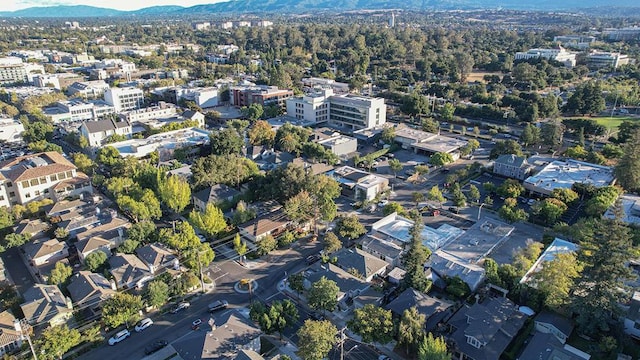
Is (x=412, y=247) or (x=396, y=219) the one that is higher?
(x=412, y=247)

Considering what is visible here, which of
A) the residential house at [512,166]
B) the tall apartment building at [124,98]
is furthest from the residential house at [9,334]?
the tall apartment building at [124,98]

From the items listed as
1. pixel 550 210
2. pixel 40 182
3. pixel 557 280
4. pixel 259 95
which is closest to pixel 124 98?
pixel 259 95

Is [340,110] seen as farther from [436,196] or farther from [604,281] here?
[604,281]

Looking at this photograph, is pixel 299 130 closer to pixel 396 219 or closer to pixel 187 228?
pixel 396 219

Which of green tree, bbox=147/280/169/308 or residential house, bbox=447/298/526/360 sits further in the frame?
green tree, bbox=147/280/169/308

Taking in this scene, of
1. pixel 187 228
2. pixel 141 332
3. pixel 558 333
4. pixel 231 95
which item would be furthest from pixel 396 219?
pixel 231 95

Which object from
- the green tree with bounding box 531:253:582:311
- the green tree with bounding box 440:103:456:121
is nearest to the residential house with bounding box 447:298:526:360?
the green tree with bounding box 531:253:582:311

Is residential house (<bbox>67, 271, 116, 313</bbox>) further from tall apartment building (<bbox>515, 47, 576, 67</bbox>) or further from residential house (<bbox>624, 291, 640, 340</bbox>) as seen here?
tall apartment building (<bbox>515, 47, 576, 67</bbox>)
